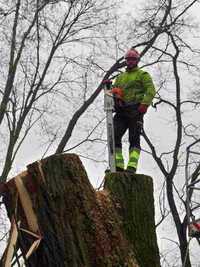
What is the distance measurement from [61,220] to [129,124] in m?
3.45

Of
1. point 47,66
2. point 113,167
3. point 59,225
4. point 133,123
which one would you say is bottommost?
point 59,225

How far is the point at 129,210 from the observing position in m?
3.99

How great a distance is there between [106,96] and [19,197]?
9.59ft

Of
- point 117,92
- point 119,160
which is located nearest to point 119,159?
Result: point 119,160

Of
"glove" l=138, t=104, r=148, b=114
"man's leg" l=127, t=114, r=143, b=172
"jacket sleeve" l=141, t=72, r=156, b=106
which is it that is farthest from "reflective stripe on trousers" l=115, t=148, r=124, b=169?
"jacket sleeve" l=141, t=72, r=156, b=106

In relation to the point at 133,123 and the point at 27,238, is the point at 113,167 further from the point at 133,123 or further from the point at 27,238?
the point at 27,238

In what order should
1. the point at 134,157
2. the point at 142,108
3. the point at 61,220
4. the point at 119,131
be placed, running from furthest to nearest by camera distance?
the point at 119,131 < the point at 142,108 < the point at 134,157 < the point at 61,220

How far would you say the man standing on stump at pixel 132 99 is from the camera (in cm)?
641

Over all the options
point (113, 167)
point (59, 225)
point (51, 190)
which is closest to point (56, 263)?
point (59, 225)

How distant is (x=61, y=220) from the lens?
3.29m

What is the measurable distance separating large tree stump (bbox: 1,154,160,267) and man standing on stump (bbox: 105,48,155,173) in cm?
282

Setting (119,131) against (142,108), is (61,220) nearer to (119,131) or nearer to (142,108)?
(142,108)

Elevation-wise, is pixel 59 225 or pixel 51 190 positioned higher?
pixel 51 190

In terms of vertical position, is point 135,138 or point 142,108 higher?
point 142,108
